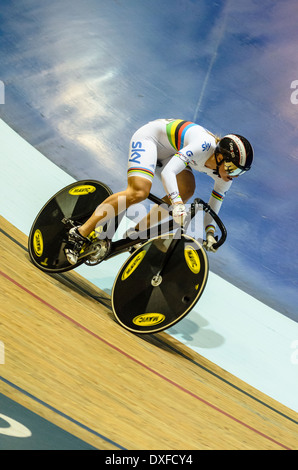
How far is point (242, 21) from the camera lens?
664 cm

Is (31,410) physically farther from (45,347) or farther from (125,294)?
(125,294)

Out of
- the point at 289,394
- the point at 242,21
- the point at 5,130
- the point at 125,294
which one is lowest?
the point at 289,394

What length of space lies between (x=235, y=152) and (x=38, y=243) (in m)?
1.62

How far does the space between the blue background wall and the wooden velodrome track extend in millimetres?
2056

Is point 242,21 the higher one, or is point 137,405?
point 242,21

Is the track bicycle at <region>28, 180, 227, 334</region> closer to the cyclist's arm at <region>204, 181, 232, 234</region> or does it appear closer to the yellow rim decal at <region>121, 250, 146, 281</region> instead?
the yellow rim decal at <region>121, 250, 146, 281</region>

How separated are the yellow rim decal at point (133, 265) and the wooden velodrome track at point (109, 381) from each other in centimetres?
31

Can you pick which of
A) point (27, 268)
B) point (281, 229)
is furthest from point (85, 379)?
point (281, 229)

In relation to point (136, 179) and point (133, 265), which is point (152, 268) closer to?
point (133, 265)

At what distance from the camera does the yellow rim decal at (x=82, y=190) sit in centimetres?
410

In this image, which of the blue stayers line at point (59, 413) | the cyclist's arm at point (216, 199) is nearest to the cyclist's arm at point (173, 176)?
the cyclist's arm at point (216, 199)

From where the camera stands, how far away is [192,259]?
338cm

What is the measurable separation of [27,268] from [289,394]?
2.10m

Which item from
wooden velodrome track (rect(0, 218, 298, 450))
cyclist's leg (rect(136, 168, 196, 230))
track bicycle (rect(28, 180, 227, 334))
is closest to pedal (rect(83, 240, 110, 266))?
track bicycle (rect(28, 180, 227, 334))
